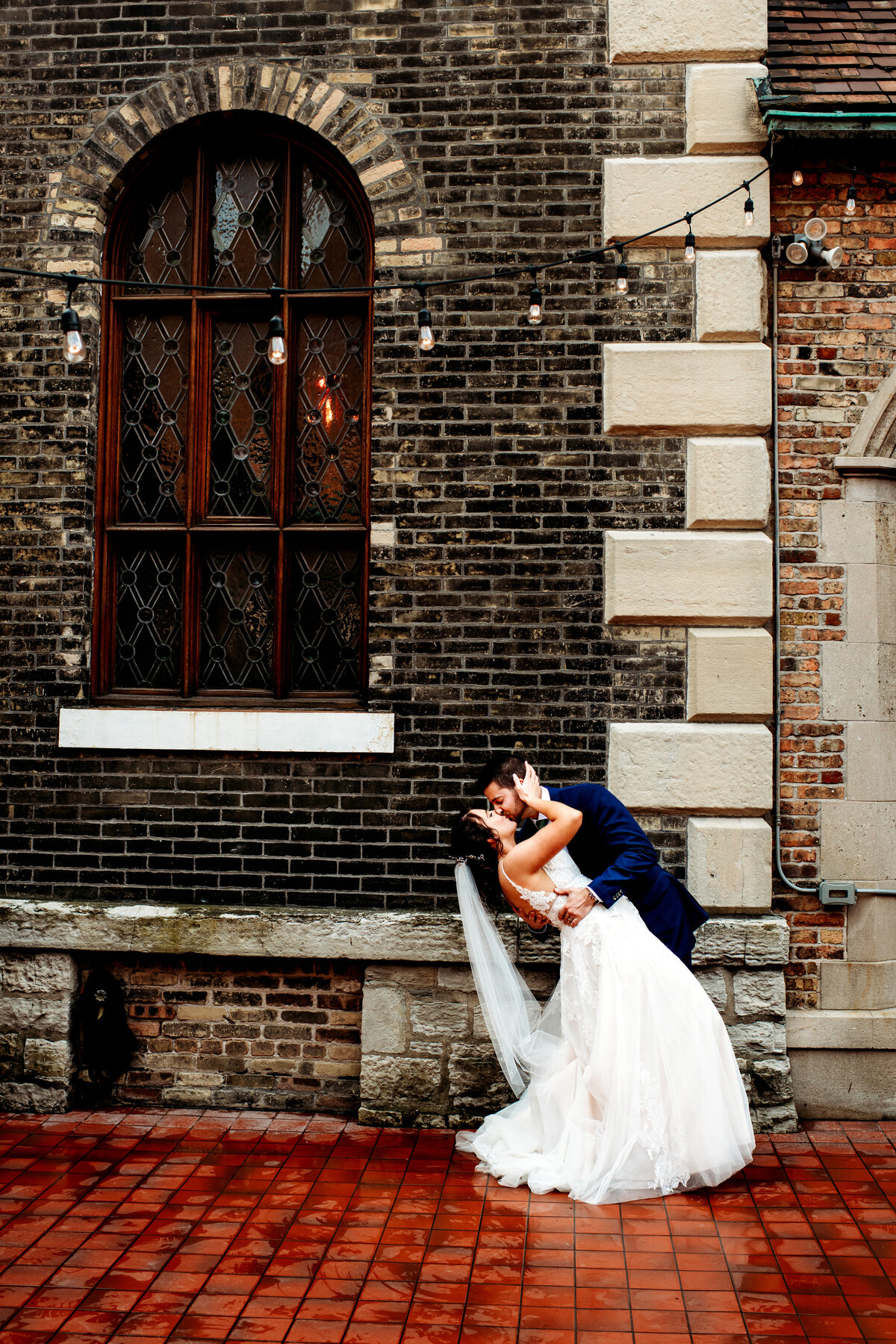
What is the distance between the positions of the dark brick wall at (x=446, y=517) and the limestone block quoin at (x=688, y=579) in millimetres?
133

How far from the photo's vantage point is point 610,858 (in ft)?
14.9

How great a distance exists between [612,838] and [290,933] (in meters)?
1.66

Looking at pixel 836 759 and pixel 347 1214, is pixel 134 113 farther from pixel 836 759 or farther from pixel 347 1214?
pixel 347 1214

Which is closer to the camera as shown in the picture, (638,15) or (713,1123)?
(713,1123)

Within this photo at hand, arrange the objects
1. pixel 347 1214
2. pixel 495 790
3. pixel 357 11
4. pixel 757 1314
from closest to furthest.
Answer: pixel 757 1314, pixel 347 1214, pixel 495 790, pixel 357 11

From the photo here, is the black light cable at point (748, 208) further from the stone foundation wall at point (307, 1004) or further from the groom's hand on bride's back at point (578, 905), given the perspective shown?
the stone foundation wall at point (307, 1004)

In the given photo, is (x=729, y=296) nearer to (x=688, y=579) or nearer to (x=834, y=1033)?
(x=688, y=579)

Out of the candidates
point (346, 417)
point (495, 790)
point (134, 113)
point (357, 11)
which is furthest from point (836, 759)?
point (134, 113)

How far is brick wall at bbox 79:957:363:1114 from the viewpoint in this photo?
5102 mm

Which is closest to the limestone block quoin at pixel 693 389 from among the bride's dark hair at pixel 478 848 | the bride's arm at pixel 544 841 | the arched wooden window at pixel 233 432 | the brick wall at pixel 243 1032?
the arched wooden window at pixel 233 432

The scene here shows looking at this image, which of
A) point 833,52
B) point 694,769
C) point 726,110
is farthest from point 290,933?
point 833,52

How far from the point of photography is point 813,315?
A: 5.16 metres

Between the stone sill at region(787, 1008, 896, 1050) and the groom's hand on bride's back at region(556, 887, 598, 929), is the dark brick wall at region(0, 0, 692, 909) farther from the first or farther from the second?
the stone sill at region(787, 1008, 896, 1050)

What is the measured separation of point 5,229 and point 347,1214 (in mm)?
4950
